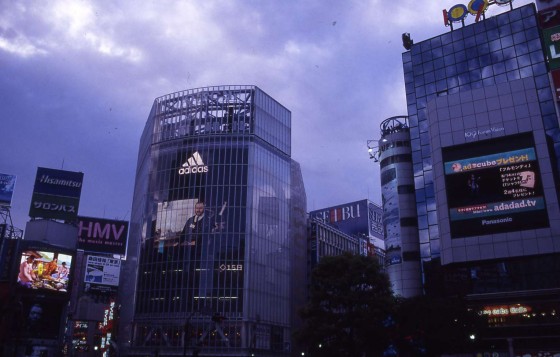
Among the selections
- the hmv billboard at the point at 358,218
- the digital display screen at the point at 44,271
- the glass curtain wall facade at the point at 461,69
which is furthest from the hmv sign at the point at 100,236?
the glass curtain wall facade at the point at 461,69

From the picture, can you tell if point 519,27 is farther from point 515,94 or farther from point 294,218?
point 294,218

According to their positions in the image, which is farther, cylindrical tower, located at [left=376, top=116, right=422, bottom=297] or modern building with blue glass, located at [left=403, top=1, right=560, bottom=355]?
cylindrical tower, located at [left=376, top=116, right=422, bottom=297]

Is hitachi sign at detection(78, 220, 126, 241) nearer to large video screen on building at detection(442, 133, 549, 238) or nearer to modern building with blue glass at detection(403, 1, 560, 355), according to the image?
modern building with blue glass at detection(403, 1, 560, 355)

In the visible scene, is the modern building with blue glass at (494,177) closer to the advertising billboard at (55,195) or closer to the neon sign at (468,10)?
the neon sign at (468,10)

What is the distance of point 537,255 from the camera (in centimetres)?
5825

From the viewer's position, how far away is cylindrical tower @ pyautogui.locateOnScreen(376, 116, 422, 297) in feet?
243

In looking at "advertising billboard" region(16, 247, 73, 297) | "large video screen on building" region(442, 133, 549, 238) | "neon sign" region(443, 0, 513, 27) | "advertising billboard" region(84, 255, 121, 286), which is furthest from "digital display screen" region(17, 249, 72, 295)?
"neon sign" region(443, 0, 513, 27)

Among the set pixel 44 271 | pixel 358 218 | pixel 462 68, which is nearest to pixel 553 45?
pixel 462 68

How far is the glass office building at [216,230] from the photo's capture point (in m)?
83.9

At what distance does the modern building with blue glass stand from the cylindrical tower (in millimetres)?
5532

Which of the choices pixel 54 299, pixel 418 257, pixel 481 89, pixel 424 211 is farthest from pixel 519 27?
pixel 54 299

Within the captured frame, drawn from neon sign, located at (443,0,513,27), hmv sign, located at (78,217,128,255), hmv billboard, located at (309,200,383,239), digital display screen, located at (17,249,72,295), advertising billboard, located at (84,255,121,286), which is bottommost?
digital display screen, located at (17,249,72,295)

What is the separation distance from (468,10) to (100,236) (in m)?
90.4

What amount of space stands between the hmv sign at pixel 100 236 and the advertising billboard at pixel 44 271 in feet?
120
